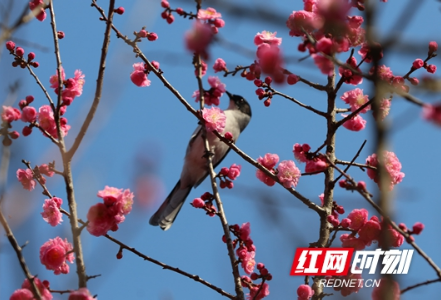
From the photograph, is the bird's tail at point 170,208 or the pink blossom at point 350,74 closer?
the pink blossom at point 350,74

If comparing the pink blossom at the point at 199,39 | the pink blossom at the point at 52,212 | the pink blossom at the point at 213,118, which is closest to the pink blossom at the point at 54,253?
the pink blossom at the point at 52,212

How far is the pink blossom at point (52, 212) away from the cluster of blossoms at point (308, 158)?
5.10 feet

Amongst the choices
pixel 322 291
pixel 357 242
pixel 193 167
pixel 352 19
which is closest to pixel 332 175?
pixel 357 242

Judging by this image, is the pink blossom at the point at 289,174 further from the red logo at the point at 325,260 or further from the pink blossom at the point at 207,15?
the pink blossom at the point at 207,15

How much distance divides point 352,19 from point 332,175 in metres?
1.06

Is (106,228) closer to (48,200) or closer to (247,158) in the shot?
(48,200)

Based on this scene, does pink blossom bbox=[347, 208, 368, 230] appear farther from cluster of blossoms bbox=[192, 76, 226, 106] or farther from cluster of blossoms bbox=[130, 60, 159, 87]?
cluster of blossoms bbox=[130, 60, 159, 87]

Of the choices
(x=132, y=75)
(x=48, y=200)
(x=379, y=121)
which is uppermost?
(x=132, y=75)

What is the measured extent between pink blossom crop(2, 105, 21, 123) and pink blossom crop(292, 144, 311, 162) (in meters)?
1.73

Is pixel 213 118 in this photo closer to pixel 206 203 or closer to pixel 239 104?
pixel 206 203

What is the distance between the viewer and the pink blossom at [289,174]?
10.9 feet

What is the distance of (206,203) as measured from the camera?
3486 millimetres

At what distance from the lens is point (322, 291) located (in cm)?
313

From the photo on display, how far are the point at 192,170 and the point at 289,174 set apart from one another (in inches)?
87.5
